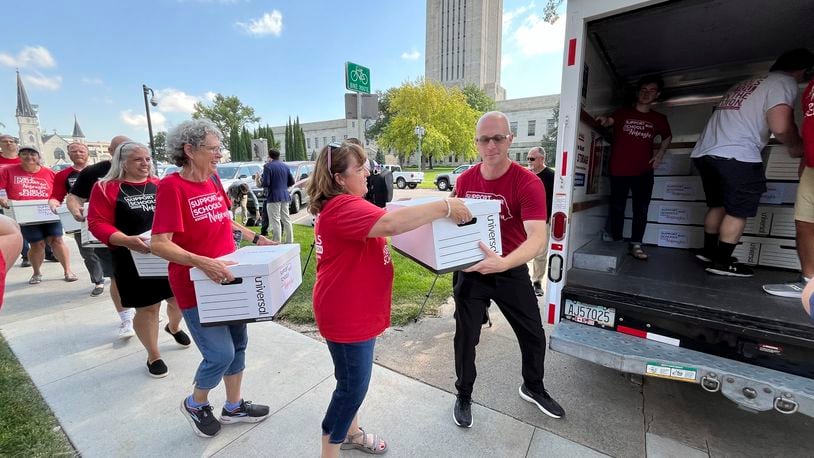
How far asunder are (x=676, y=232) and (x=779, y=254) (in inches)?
35.2

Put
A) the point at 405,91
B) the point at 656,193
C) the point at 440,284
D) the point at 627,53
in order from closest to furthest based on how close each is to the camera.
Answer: the point at 627,53 → the point at 656,193 → the point at 440,284 → the point at 405,91

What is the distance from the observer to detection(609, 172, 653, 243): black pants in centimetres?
354

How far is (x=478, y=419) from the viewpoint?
2.28 metres

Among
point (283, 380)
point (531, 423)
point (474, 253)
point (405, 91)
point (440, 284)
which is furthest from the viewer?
point (405, 91)

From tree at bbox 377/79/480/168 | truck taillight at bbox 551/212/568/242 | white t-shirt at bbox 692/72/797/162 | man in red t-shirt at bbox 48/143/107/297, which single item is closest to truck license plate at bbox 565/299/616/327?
truck taillight at bbox 551/212/568/242

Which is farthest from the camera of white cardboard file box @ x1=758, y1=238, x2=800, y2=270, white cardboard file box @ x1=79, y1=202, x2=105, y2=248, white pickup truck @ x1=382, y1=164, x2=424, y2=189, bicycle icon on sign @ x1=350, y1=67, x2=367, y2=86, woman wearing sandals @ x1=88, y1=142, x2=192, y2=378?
white pickup truck @ x1=382, y1=164, x2=424, y2=189

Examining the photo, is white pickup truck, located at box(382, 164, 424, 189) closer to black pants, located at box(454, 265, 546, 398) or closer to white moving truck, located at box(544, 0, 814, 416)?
white moving truck, located at box(544, 0, 814, 416)

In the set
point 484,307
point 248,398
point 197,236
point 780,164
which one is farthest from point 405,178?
point 197,236

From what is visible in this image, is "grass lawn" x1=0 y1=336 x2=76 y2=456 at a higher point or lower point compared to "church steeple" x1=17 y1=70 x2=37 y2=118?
lower

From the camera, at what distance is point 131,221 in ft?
8.66

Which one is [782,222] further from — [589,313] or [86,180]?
[86,180]

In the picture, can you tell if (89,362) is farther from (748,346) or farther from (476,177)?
(748,346)

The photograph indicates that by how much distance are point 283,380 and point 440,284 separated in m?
2.61

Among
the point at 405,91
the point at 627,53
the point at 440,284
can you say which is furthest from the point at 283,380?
the point at 405,91
